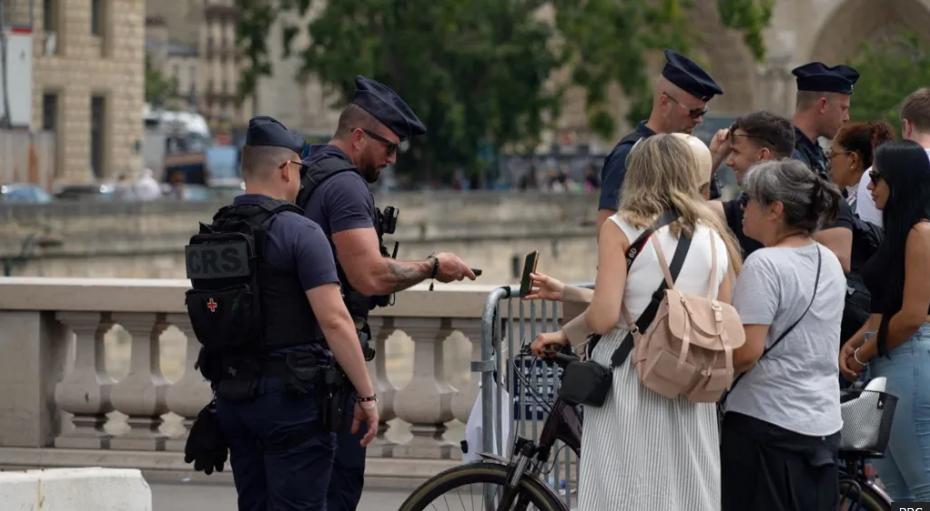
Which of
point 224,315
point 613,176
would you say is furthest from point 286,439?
point 613,176

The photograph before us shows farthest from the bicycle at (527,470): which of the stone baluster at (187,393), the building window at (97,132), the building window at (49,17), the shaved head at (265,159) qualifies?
the building window at (97,132)

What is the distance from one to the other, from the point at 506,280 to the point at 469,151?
4.01m

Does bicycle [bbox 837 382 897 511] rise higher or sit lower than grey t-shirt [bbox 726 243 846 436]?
lower

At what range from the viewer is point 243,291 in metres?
5.40

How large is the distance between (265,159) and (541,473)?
1435 millimetres

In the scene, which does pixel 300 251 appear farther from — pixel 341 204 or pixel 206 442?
pixel 206 442

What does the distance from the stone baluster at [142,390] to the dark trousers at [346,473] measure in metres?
2.86

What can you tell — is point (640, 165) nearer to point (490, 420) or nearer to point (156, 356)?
point (490, 420)

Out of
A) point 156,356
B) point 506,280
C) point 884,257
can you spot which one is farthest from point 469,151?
point 884,257

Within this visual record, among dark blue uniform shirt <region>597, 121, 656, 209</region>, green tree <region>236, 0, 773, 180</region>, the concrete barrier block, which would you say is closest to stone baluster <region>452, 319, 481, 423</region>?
dark blue uniform shirt <region>597, 121, 656, 209</region>

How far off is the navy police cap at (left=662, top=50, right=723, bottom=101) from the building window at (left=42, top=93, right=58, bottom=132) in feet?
141

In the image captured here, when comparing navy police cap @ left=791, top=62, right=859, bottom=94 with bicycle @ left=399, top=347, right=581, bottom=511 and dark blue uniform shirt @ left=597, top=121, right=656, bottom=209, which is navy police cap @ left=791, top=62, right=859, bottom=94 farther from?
bicycle @ left=399, top=347, right=581, bottom=511

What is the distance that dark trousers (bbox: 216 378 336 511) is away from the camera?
5500mm

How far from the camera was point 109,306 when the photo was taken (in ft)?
28.9
